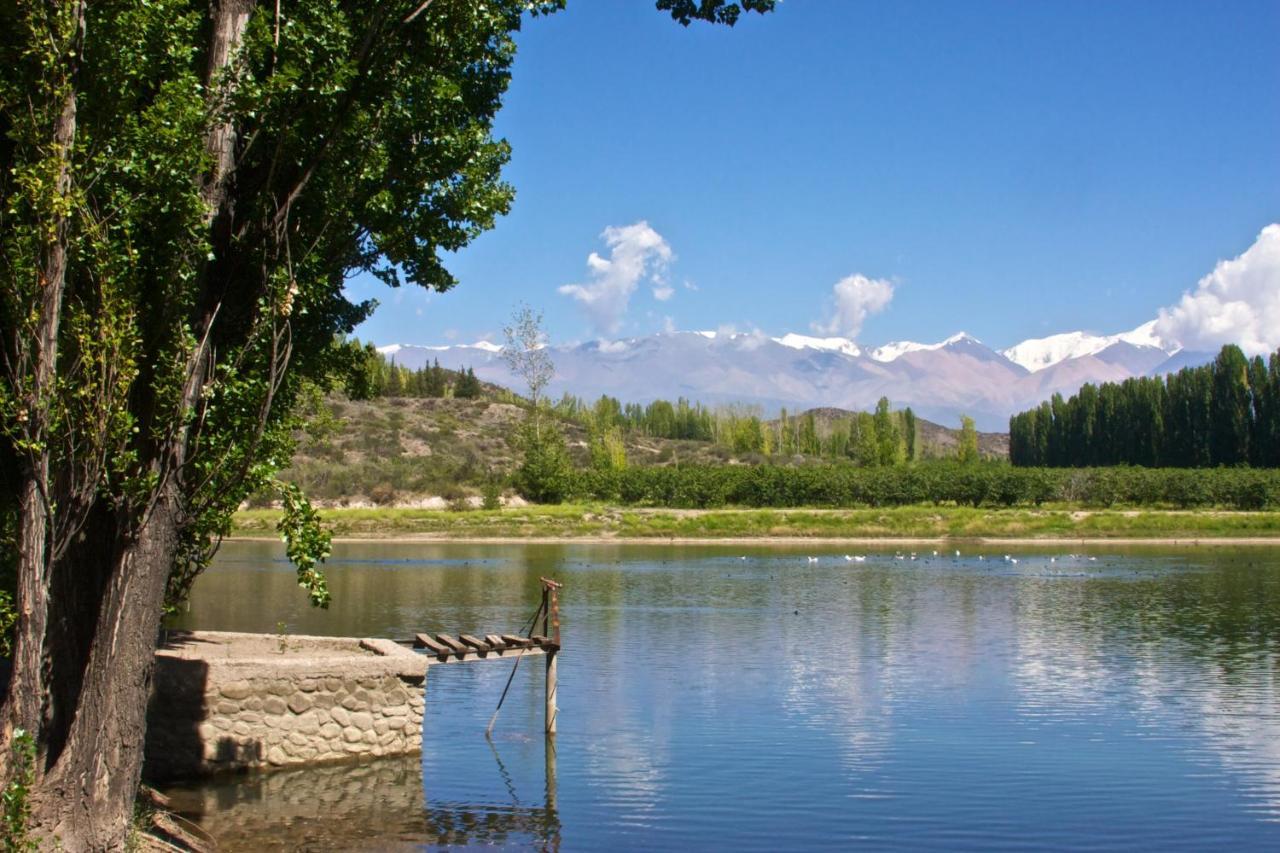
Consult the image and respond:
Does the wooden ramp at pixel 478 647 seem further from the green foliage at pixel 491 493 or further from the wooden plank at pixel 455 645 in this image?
the green foliage at pixel 491 493

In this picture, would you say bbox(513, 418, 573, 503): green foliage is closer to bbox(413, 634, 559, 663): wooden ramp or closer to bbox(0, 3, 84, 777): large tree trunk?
bbox(413, 634, 559, 663): wooden ramp

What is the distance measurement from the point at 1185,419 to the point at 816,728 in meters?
90.2

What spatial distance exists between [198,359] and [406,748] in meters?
7.15

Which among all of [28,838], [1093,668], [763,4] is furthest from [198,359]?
[1093,668]

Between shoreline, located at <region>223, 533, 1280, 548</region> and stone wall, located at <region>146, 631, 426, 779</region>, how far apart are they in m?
47.3

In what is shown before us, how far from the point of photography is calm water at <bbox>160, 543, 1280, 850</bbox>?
13023 millimetres

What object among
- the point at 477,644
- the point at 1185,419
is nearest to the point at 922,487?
the point at 1185,419

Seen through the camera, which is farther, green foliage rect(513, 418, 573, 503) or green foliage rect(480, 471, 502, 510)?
green foliage rect(513, 418, 573, 503)

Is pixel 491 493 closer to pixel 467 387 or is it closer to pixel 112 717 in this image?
pixel 467 387

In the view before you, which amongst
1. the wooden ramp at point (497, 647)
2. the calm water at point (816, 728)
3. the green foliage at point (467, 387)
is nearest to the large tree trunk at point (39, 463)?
the calm water at point (816, 728)

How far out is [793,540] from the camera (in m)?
64.1

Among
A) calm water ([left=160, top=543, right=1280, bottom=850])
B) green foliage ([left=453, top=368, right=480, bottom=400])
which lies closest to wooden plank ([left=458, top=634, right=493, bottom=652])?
calm water ([left=160, top=543, right=1280, bottom=850])

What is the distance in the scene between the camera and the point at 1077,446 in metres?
115

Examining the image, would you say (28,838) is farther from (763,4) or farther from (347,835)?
(763,4)
